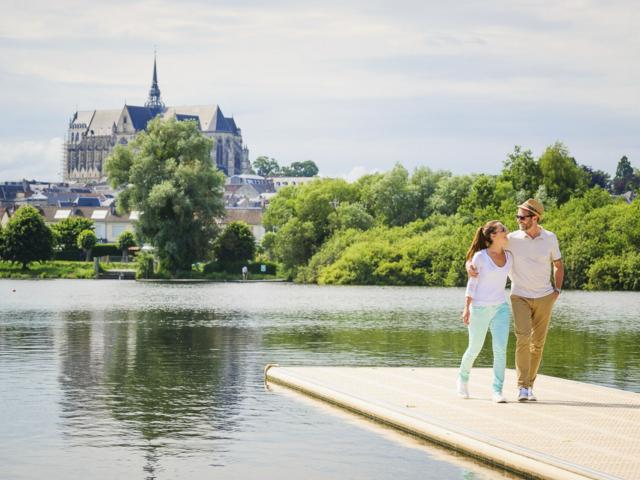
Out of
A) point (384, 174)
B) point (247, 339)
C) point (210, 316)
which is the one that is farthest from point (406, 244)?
point (247, 339)

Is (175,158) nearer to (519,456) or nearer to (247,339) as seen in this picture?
(247,339)

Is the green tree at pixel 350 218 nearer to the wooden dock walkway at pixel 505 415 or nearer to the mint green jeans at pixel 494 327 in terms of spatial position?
the wooden dock walkway at pixel 505 415

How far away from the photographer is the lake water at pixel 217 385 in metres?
11.4

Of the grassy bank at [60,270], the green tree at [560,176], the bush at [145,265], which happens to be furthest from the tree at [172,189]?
the green tree at [560,176]

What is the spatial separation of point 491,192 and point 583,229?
15.2m

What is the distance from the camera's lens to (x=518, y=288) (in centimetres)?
1405

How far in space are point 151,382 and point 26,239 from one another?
296 ft

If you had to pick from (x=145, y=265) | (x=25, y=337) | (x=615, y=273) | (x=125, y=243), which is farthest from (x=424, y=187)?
(x=25, y=337)

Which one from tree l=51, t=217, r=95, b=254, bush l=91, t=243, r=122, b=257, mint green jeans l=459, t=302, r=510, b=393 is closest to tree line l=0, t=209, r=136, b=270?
tree l=51, t=217, r=95, b=254

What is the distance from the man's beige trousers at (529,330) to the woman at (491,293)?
16 cm

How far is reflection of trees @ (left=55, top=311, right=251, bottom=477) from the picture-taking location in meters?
13.5

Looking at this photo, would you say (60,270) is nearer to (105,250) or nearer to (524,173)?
(105,250)

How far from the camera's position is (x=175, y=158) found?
293 ft

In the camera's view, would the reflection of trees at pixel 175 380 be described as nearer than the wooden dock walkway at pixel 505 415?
No
